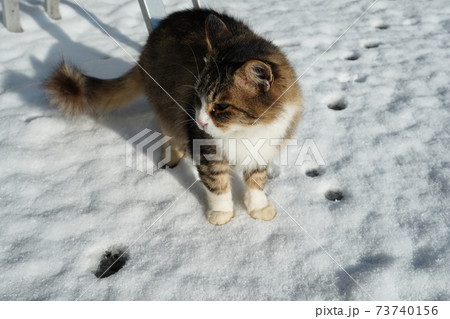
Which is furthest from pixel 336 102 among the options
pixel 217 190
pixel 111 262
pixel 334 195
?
pixel 111 262

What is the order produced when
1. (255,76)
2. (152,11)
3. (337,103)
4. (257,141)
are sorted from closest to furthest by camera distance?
(255,76), (257,141), (337,103), (152,11)

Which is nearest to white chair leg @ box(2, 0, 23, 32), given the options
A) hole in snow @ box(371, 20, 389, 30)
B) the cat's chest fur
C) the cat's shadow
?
the cat's shadow

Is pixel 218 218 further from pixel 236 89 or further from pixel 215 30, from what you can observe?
pixel 215 30

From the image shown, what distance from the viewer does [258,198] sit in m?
1.86

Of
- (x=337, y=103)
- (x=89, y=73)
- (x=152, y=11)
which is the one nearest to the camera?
(x=337, y=103)

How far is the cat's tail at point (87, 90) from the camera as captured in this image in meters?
2.16

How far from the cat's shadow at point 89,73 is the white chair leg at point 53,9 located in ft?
0.22

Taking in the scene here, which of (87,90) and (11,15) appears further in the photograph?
(11,15)

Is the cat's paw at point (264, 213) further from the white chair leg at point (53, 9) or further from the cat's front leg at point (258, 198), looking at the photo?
the white chair leg at point (53, 9)

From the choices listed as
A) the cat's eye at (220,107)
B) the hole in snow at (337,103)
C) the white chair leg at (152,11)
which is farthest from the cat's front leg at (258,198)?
the white chair leg at (152,11)

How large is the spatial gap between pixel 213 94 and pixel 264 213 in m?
0.70

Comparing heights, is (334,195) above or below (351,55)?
below

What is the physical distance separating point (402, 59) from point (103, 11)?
2935 mm

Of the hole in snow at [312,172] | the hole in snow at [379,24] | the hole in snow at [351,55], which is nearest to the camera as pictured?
the hole in snow at [312,172]
